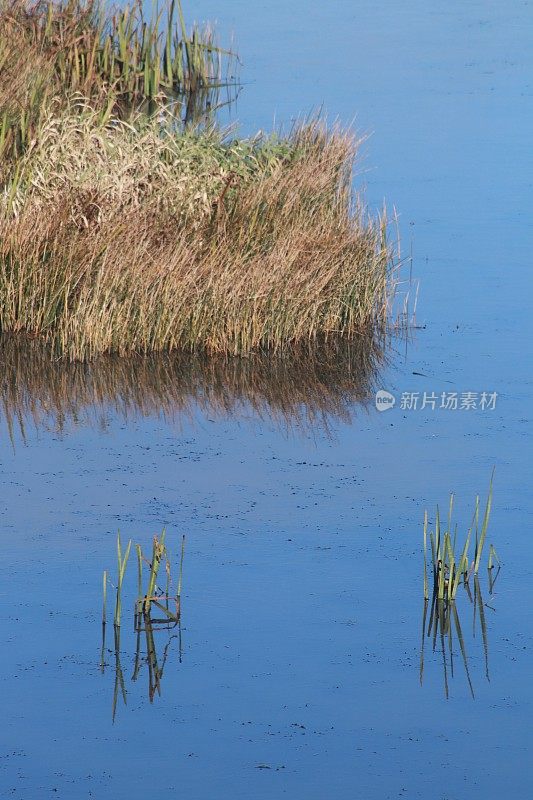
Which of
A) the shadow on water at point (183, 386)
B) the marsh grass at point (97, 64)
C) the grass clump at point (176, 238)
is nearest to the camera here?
the shadow on water at point (183, 386)

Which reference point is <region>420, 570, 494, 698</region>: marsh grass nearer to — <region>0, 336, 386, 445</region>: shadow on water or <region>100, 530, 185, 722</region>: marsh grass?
<region>100, 530, 185, 722</region>: marsh grass

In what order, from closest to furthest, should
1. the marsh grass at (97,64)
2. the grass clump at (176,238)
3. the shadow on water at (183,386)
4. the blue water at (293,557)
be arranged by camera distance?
1. the blue water at (293,557)
2. the shadow on water at (183,386)
3. the grass clump at (176,238)
4. the marsh grass at (97,64)

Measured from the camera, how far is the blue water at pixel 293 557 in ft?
19.4

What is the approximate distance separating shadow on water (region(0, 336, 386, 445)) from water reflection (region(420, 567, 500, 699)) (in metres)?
2.54

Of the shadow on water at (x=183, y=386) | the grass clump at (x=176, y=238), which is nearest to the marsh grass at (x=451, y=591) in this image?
the shadow on water at (x=183, y=386)

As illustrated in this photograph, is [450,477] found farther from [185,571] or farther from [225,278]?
[225,278]

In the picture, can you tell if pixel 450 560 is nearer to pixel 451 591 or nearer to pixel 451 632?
pixel 451 591

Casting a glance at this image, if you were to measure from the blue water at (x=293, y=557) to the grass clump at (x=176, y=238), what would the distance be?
85cm

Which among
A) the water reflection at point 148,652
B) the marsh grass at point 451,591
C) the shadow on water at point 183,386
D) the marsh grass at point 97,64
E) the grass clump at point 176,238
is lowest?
the water reflection at point 148,652

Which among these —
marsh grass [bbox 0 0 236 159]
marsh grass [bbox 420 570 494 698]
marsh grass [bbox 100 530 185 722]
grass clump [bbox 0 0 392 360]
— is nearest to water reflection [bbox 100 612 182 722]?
marsh grass [bbox 100 530 185 722]

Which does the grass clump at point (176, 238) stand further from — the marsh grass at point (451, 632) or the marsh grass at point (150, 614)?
the marsh grass at point (451, 632)

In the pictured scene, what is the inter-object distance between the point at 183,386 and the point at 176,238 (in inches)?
59.2

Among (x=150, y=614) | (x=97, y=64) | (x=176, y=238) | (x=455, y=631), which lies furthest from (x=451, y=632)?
(x=97, y=64)

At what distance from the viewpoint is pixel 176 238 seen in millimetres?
11109
